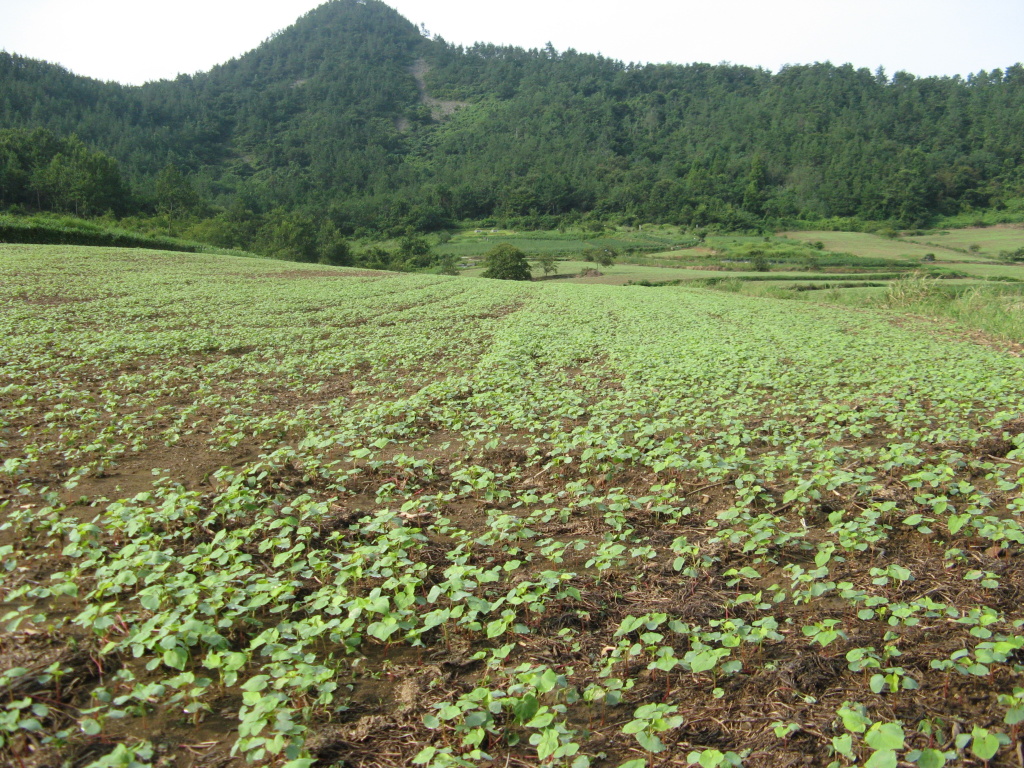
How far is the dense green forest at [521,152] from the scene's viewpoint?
251 feet

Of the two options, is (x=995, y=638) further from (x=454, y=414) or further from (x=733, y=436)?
(x=454, y=414)

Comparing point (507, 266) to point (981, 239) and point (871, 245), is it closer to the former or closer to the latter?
point (871, 245)

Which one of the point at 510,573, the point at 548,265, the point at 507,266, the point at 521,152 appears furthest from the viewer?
the point at 521,152

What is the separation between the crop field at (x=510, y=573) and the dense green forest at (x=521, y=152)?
62758mm

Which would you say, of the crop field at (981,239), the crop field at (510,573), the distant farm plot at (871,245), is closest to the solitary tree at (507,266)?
the distant farm plot at (871,245)

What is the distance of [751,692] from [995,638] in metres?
1.46

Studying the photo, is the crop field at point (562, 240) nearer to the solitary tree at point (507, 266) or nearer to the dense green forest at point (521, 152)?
the dense green forest at point (521, 152)

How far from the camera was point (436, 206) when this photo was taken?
365 feet

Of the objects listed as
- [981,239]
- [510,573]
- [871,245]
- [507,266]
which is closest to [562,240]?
[507,266]

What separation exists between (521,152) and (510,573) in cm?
15763

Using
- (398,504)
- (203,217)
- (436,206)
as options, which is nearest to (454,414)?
(398,504)

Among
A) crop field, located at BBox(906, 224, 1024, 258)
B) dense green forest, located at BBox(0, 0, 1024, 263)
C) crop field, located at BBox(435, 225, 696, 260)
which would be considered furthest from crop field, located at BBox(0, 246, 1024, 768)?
crop field, located at BBox(906, 224, 1024, 258)

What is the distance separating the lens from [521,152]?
492ft

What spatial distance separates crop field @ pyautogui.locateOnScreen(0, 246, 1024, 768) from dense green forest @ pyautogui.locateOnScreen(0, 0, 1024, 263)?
62.8m
